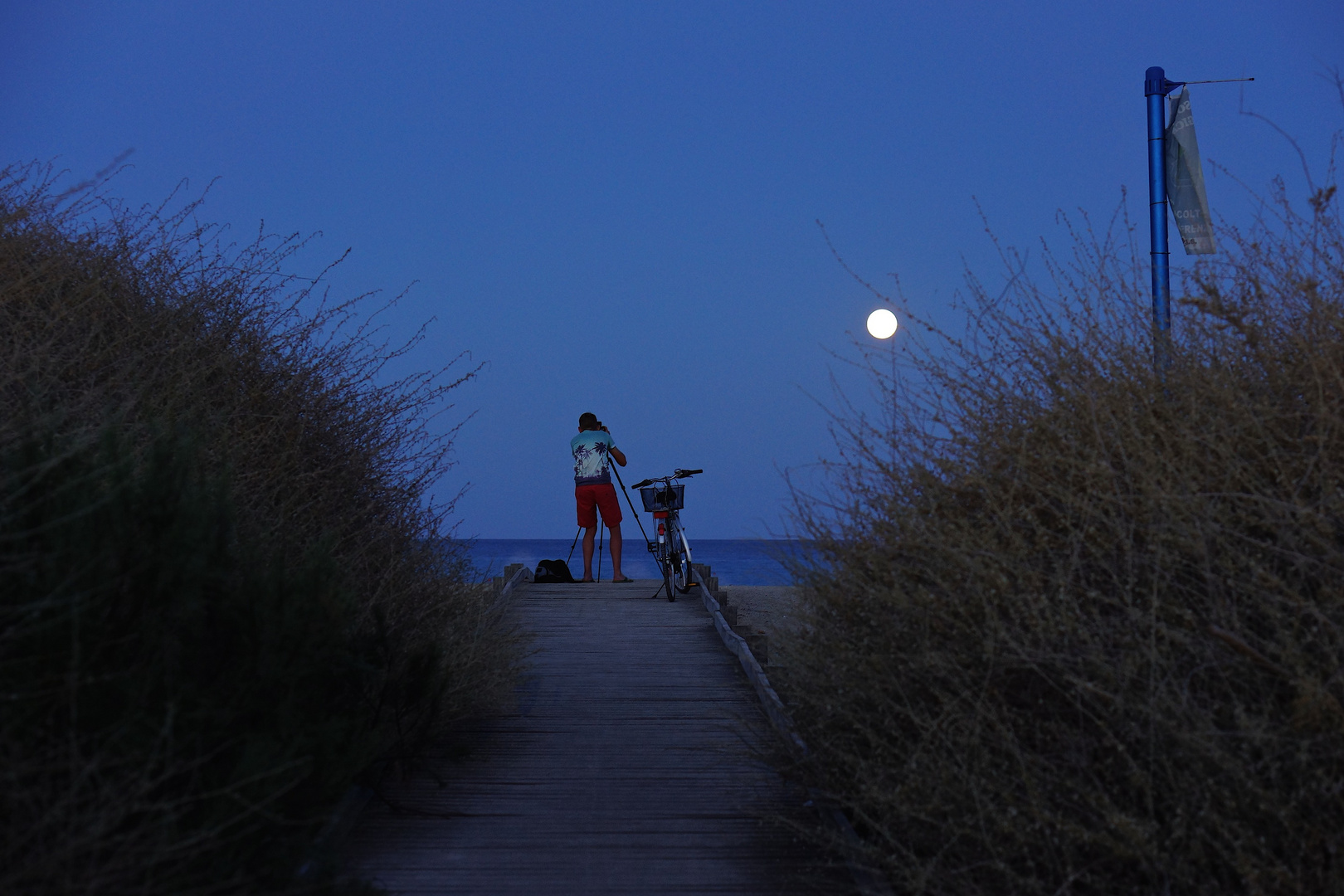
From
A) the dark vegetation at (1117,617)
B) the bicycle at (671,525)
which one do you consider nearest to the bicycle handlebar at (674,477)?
the bicycle at (671,525)

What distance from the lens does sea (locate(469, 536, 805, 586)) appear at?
490cm

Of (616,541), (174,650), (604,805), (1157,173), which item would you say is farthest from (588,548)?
(174,650)

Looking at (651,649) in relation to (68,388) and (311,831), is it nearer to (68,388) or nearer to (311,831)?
(68,388)

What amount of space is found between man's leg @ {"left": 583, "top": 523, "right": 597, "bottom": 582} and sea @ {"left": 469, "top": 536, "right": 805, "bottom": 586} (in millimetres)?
172

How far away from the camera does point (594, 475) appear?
40.5 feet

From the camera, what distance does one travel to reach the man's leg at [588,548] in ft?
41.5

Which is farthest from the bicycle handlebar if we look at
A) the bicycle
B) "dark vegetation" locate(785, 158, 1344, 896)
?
"dark vegetation" locate(785, 158, 1344, 896)

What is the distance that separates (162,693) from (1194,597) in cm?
292

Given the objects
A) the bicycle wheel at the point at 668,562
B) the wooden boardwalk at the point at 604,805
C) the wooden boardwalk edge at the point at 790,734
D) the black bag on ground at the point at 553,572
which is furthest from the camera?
the black bag on ground at the point at 553,572

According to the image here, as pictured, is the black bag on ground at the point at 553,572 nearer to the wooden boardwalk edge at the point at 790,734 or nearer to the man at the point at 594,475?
the man at the point at 594,475

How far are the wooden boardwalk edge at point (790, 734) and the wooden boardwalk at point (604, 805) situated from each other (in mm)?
140

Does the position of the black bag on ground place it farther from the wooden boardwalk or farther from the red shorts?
the wooden boardwalk

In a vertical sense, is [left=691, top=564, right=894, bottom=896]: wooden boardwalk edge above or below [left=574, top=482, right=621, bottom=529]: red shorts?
below

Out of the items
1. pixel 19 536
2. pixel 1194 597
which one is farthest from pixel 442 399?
pixel 1194 597
